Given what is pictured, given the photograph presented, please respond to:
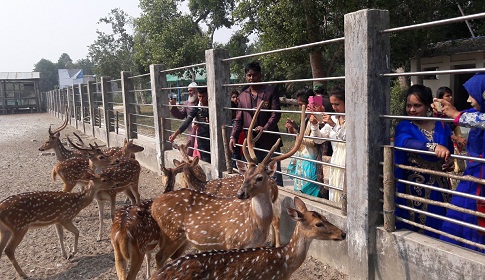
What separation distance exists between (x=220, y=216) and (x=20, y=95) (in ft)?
144

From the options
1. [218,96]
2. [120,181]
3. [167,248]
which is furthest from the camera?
[120,181]

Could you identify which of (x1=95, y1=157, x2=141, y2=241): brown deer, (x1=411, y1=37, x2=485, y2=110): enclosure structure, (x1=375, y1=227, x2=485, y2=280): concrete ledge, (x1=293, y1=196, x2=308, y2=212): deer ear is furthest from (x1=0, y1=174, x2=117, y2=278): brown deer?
(x1=411, y1=37, x2=485, y2=110): enclosure structure

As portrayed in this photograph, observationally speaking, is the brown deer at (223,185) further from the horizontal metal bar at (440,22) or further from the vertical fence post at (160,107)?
the vertical fence post at (160,107)

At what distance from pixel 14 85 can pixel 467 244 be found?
45511mm

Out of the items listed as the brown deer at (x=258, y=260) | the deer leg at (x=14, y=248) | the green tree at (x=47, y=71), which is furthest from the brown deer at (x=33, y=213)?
the green tree at (x=47, y=71)

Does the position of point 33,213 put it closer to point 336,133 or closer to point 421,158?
point 336,133

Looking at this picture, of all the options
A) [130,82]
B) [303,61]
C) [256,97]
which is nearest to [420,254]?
[256,97]

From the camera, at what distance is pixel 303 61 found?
13.5 metres

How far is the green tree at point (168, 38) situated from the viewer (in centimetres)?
2175

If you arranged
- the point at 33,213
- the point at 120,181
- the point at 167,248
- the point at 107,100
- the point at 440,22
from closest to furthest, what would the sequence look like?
the point at 440,22
the point at 167,248
the point at 33,213
the point at 120,181
the point at 107,100

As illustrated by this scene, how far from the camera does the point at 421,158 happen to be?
11.4 ft

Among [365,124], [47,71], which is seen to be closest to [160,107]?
[365,124]

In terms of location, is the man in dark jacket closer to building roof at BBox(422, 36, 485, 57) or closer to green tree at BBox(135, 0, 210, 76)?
building roof at BBox(422, 36, 485, 57)

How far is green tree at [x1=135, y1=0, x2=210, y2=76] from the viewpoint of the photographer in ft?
71.4
